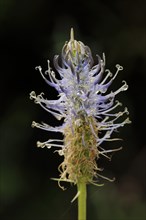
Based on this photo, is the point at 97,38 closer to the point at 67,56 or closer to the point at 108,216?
the point at 108,216

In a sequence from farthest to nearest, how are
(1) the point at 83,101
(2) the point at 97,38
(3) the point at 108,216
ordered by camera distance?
(2) the point at 97,38 < (3) the point at 108,216 < (1) the point at 83,101

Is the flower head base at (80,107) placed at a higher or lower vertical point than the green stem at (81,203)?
higher

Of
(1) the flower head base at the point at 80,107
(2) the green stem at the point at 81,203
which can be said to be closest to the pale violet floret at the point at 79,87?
(1) the flower head base at the point at 80,107

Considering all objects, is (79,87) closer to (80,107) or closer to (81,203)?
(80,107)

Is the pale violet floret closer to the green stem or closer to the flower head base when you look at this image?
the flower head base

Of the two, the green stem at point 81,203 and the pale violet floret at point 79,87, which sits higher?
the pale violet floret at point 79,87

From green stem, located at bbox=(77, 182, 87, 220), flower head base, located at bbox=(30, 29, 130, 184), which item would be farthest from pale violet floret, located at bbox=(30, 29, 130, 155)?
green stem, located at bbox=(77, 182, 87, 220)

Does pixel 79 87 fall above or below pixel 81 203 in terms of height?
above

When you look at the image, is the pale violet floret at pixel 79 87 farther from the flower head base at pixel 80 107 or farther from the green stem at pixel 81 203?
the green stem at pixel 81 203

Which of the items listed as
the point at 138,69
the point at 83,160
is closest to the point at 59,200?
the point at 138,69

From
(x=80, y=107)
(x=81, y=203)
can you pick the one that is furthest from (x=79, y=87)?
(x=81, y=203)

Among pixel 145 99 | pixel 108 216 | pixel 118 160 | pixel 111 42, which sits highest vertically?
pixel 111 42
